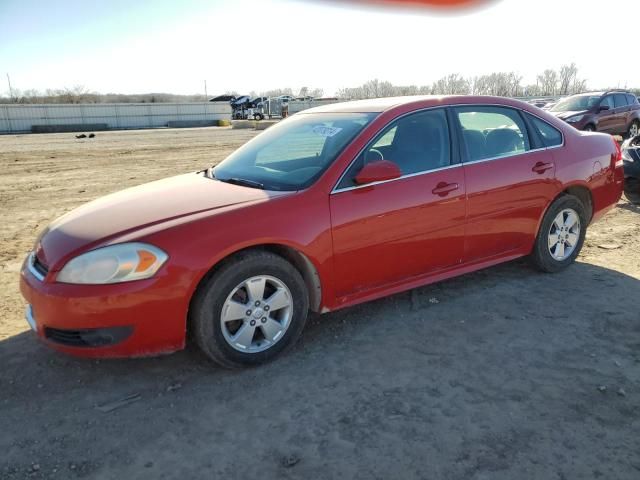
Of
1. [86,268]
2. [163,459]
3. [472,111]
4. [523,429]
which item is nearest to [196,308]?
[86,268]

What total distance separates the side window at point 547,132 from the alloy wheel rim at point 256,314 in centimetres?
283

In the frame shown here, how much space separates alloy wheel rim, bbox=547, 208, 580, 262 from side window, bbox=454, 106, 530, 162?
77 centimetres

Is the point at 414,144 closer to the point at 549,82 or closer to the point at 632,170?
the point at 632,170

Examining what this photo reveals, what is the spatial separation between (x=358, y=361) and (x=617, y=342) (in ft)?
5.84

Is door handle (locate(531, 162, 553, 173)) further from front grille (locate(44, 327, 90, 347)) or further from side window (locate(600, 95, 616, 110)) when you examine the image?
side window (locate(600, 95, 616, 110))

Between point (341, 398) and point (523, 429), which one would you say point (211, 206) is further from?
point (523, 429)

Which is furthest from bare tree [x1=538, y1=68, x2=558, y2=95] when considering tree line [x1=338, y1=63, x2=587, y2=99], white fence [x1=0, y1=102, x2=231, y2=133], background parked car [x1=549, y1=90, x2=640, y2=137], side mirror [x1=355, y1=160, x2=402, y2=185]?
side mirror [x1=355, y1=160, x2=402, y2=185]

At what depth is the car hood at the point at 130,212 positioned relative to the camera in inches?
125

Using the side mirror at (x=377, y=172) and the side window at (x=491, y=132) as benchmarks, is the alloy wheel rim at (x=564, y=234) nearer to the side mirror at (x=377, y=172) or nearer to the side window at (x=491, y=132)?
the side window at (x=491, y=132)

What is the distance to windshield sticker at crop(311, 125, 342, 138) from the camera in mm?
3970

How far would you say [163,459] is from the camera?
2.52m

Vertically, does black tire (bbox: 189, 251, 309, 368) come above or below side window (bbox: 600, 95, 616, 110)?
below

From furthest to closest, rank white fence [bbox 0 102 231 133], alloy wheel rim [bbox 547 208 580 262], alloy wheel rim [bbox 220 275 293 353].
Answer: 1. white fence [bbox 0 102 231 133]
2. alloy wheel rim [bbox 547 208 580 262]
3. alloy wheel rim [bbox 220 275 293 353]

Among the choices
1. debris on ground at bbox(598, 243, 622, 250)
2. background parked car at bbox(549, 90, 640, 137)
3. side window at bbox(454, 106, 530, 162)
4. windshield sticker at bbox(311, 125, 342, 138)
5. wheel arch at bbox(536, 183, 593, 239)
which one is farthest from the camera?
background parked car at bbox(549, 90, 640, 137)
